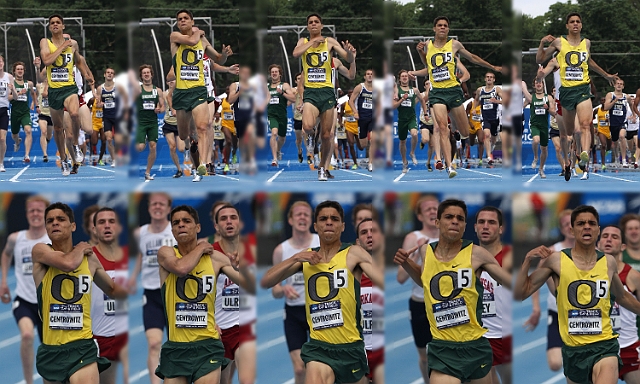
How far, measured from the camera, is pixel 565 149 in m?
10.6

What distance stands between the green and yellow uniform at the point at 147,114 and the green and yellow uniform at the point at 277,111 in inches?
48.9

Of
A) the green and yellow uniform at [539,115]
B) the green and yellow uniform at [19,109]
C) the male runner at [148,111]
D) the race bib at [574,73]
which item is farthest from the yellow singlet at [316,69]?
the green and yellow uniform at [19,109]

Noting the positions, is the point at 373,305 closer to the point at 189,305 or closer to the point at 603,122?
the point at 189,305

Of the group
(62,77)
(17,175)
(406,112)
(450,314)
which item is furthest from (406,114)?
(450,314)

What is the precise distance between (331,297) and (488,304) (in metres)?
1.41

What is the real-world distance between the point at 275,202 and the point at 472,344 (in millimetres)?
1576

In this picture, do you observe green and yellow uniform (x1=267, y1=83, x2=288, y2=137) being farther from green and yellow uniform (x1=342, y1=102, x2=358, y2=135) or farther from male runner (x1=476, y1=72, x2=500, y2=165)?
male runner (x1=476, y1=72, x2=500, y2=165)

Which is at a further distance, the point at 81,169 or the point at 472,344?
the point at 81,169

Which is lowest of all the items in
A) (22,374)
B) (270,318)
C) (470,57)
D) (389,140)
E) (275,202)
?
(22,374)

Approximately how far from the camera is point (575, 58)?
30.5ft

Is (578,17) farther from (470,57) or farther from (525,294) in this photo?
(525,294)

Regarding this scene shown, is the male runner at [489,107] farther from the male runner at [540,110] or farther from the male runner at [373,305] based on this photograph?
the male runner at [373,305]

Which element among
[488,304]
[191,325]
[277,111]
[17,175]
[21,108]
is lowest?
[488,304]

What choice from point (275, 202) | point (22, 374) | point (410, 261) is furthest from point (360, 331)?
point (22, 374)
